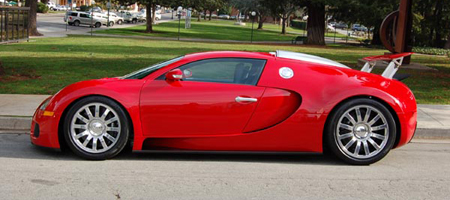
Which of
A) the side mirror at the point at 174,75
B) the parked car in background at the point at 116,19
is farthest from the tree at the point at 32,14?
the side mirror at the point at 174,75

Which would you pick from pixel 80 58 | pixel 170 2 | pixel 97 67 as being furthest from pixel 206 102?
pixel 170 2

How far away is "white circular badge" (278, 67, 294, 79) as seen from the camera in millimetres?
6082

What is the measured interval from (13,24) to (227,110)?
2481 centimetres

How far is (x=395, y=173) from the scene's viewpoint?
589cm

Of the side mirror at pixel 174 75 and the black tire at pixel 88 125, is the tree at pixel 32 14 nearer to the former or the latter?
the black tire at pixel 88 125

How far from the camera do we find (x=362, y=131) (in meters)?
6.06

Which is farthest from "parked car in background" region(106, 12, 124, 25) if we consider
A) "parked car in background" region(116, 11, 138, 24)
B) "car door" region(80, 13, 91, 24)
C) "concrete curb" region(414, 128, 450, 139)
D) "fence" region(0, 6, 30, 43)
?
"concrete curb" region(414, 128, 450, 139)

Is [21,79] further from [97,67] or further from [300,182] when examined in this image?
[300,182]

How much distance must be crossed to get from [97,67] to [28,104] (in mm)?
6601

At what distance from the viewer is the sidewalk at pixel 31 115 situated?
7.97 metres

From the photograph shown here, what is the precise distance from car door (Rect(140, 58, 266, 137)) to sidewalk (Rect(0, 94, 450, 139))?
9.51 ft

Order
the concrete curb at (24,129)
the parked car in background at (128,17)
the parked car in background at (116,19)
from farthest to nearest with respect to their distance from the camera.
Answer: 1. the parked car in background at (128,17)
2. the parked car in background at (116,19)
3. the concrete curb at (24,129)

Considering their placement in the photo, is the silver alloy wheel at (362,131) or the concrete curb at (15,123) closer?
the silver alloy wheel at (362,131)

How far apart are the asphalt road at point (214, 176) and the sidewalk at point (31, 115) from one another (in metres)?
1.26
